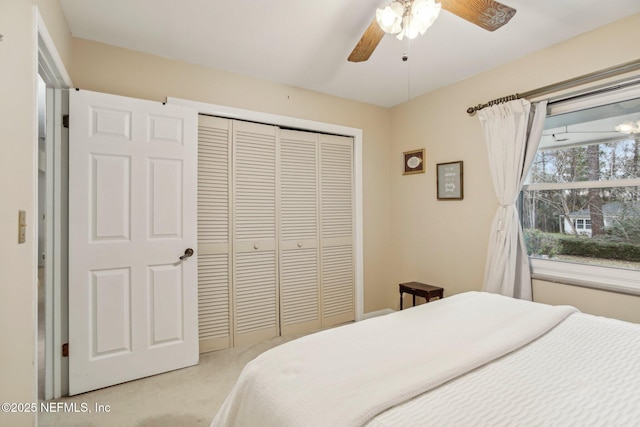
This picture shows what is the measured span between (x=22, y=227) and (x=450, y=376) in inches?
65.9

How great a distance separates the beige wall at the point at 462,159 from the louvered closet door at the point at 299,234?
1.03m

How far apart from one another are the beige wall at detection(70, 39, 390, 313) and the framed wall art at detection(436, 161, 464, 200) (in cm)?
73

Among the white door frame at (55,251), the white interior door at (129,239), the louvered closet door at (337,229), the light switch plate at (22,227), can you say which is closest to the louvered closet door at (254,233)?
the white interior door at (129,239)

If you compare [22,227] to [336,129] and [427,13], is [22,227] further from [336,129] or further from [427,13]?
[336,129]

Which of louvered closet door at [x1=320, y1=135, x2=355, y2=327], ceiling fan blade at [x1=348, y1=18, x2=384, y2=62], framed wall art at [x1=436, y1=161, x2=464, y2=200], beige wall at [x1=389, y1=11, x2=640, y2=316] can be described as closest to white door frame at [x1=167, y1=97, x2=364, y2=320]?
louvered closet door at [x1=320, y1=135, x2=355, y2=327]

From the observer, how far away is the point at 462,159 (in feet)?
9.41

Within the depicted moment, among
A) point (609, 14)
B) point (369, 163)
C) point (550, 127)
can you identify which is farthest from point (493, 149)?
point (369, 163)

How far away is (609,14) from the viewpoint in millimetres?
1919

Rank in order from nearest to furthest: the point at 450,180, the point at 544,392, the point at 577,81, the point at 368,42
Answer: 1. the point at 544,392
2. the point at 368,42
3. the point at 577,81
4. the point at 450,180

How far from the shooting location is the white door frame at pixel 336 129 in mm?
2648

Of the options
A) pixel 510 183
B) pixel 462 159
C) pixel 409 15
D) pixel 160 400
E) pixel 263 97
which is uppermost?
pixel 263 97

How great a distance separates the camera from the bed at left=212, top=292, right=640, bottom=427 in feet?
2.80

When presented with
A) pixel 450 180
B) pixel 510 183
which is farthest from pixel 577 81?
pixel 450 180

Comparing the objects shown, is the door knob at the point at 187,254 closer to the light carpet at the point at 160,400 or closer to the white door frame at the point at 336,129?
the light carpet at the point at 160,400
